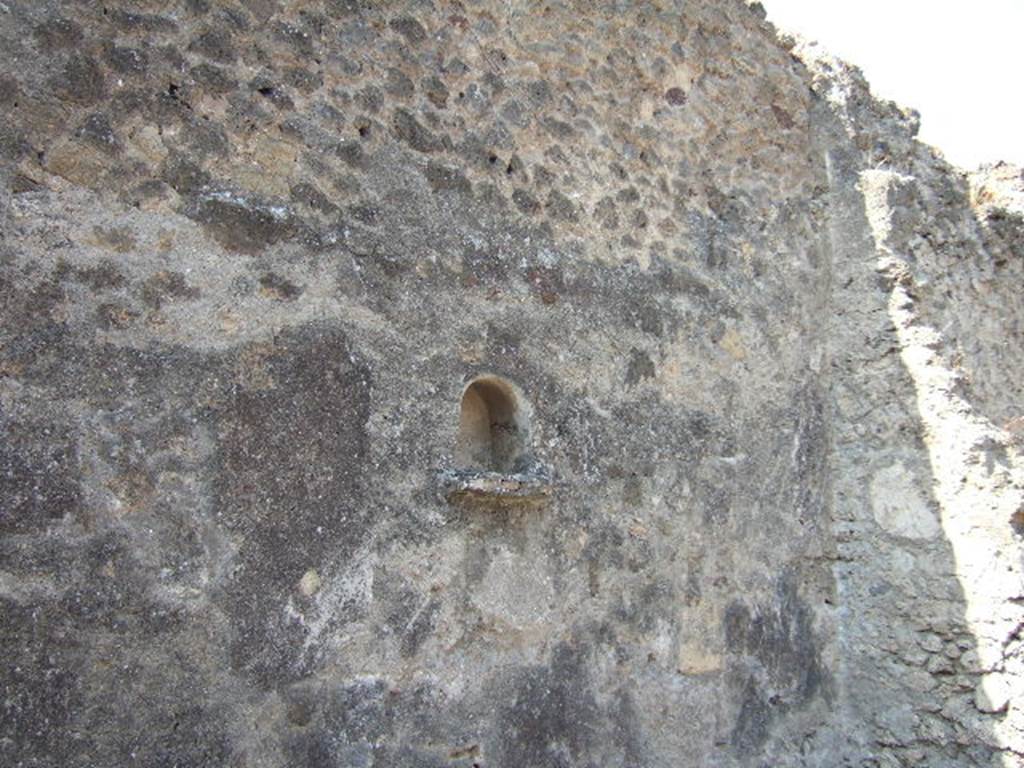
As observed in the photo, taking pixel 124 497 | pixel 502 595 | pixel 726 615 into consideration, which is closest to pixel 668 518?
pixel 726 615

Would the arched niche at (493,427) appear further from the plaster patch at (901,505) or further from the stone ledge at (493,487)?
the plaster patch at (901,505)

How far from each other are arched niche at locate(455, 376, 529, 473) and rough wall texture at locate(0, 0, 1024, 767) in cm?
6

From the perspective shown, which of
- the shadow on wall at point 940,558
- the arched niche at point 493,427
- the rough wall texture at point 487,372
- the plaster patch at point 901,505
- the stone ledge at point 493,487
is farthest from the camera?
the plaster patch at point 901,505

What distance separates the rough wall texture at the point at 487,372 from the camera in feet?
8.89

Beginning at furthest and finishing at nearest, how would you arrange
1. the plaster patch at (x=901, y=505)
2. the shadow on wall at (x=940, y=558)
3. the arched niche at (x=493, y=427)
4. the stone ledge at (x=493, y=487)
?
1. the plaster patch at (x=901, y=505)
2. the shadow on wall at (x=940, y=558)
3. the arched niche at (x=493, y=427)
4. the stone ledge at (x=493, y=487)

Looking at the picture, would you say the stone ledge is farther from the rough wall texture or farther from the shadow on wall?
the shadow on wall

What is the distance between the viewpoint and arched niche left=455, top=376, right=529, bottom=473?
3.63 metres

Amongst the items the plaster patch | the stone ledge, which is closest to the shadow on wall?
the plaster patch

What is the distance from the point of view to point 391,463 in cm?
325

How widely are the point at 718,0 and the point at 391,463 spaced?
298 centimetres

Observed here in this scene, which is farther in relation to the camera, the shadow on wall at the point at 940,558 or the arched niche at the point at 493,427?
the shadow on wall at the point at 940,558

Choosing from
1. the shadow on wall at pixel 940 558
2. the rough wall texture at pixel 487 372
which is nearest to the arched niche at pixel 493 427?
the rough wall texture at pixel 487 372

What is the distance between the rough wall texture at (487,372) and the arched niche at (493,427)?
0.21 feet

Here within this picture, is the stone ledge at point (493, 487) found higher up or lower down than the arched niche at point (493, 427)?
lower down
